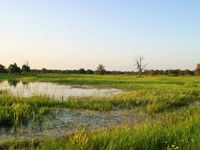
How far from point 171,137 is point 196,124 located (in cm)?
215

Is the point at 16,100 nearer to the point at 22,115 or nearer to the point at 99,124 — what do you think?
the point at 22,115

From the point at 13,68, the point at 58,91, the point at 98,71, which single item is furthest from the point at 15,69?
the point at 58,91

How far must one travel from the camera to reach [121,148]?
7875mm

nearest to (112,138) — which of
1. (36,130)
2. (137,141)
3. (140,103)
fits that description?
(137,141)

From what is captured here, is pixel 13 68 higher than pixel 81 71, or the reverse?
pixel 13 68

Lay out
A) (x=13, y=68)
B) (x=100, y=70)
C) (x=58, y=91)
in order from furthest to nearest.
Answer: (x=100, y=70)
(x=13, y=68)
(x=58, y=91)

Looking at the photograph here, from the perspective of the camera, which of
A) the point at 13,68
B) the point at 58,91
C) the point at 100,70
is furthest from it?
the point at 100,70

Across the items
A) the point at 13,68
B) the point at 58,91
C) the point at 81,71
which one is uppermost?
the point at 13,68

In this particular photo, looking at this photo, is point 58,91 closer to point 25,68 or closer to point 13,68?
point 13,68

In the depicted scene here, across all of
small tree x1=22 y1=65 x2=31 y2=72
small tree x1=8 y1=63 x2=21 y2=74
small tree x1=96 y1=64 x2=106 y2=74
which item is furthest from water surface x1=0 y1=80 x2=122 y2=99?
small tree x1=96 y1=64 x2=106 y2=74

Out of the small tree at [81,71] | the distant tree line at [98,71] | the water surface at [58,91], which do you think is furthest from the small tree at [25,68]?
the water surface at [58,91]

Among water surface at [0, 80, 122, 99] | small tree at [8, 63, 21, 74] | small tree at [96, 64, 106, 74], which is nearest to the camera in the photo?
water surface at [0, 80, 122, 99]

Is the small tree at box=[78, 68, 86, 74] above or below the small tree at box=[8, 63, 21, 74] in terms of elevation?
below

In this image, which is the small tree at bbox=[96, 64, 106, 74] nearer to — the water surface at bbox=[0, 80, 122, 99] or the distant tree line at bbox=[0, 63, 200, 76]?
the distant tree line at bbox=[0, 63, 200, 76]
